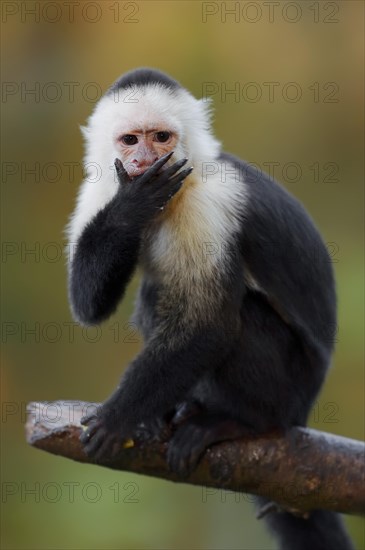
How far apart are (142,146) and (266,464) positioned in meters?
1.66

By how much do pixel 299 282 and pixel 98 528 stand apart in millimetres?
4433

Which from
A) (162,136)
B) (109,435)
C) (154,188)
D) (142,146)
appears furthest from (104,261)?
(109,435)

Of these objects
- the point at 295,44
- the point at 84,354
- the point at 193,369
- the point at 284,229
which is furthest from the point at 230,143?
the point at 193,369

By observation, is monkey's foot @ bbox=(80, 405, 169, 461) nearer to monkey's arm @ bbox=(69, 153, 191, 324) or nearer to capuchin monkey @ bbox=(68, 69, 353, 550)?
capuchin monkey @ bbox=(68, 69, 353, 550)

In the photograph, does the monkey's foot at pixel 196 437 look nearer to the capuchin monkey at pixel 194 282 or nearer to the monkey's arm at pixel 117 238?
the capuchin monkey at pixel 194 282

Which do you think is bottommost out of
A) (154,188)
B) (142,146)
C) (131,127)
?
(154,188)

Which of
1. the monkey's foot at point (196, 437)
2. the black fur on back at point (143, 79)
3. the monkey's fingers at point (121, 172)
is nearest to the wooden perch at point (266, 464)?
the monkey's foot at point (196, 437)

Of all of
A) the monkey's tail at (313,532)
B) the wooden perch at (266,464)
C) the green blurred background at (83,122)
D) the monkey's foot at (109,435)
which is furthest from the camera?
the green blurred background at (83,122)

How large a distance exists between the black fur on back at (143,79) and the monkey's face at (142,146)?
0.27 m

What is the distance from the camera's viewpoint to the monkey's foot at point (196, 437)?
4.16 meters

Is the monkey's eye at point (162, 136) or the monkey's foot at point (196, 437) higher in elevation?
the monkey's eye at point (162, 136)

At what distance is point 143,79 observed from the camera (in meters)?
4.28

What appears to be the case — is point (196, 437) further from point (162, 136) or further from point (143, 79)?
point (143, 79)

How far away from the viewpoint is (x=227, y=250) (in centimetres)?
411
